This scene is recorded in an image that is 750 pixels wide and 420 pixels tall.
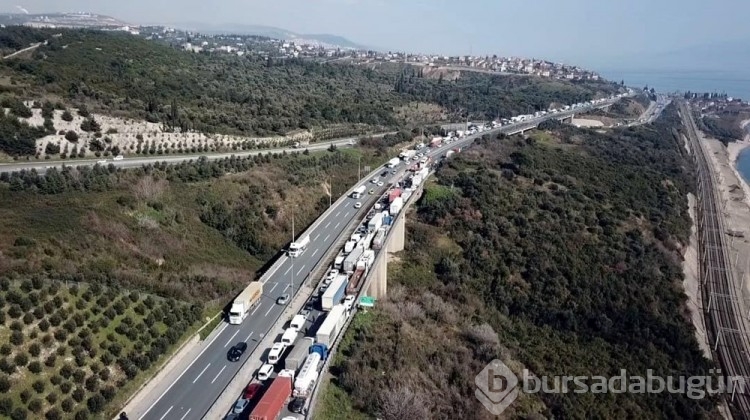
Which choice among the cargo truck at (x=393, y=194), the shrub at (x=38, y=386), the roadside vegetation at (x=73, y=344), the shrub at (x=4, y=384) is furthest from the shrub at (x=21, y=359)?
the cargo truck at (x=393, y=194)

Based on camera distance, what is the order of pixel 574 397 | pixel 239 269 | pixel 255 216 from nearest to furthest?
pixel 574 397
pixel 239 269
pixel 255 216

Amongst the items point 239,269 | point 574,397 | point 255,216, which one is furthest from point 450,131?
point 574,397

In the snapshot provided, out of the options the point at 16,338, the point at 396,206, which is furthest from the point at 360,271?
the point at 16,338

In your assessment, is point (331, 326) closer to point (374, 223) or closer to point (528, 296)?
point (374, 223)

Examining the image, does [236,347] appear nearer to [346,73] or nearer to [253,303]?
[253,303]

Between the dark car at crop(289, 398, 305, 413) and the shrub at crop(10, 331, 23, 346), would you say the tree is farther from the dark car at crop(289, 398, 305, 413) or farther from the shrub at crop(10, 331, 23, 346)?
the dark car at crop(289, 398, 305, 413)

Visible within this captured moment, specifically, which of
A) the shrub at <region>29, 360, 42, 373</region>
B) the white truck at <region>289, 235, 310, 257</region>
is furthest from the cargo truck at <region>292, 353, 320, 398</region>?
the white truck at <region>289, 235, 310, 257</region>
